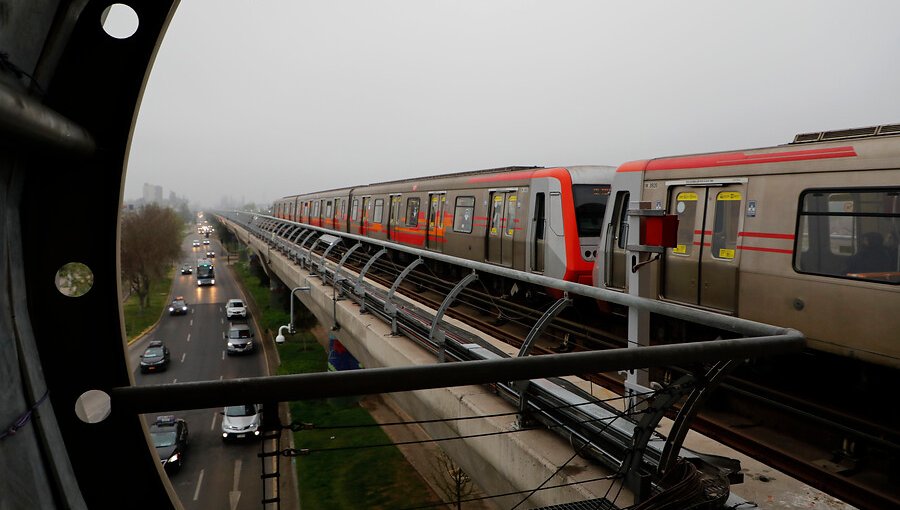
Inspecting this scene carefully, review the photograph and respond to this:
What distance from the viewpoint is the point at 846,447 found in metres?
4.80

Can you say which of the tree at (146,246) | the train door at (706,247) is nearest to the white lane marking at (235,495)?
the train door at (706,247)

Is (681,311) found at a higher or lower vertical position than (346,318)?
higher

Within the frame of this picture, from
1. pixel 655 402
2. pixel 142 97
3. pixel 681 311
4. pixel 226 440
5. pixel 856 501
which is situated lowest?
pixel 226 440

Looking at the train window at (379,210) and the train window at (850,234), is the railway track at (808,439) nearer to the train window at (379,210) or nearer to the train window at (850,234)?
the train window at (850,234)

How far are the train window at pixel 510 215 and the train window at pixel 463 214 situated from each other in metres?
1.34

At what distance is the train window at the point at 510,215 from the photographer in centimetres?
1111

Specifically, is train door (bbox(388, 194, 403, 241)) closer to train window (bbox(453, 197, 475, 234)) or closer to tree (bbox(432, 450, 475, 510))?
train window (bbox(453, 197, 475, 234))

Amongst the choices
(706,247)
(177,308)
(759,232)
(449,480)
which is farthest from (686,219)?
(177,308)

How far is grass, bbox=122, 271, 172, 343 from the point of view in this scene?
112 feet

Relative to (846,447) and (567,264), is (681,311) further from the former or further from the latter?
(567,264)

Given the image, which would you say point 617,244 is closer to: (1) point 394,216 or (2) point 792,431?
(2) point 792,431

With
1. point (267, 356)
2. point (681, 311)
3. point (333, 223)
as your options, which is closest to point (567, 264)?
point (681, 311)

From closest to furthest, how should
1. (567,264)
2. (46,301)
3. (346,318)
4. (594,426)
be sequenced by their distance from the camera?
(46,301)
(594,426)
(346,318)
(567,264)

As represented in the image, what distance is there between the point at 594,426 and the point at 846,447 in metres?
2.92
